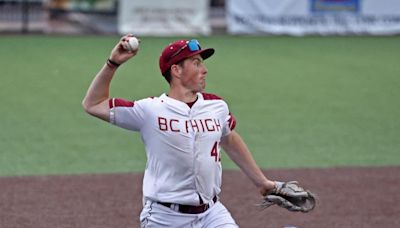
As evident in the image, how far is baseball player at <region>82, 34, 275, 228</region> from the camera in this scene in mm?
5578

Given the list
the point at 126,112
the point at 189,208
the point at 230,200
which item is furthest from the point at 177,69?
the point at 230,200

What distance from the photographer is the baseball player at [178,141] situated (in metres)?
5.58

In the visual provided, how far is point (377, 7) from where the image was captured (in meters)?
22.5

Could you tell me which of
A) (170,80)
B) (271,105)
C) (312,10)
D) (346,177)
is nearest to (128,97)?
(271,105)

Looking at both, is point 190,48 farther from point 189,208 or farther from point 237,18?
point 237,18

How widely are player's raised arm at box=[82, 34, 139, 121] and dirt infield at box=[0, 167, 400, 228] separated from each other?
219cm

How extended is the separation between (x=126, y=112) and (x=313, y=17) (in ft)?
56.1

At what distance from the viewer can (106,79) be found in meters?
5.50

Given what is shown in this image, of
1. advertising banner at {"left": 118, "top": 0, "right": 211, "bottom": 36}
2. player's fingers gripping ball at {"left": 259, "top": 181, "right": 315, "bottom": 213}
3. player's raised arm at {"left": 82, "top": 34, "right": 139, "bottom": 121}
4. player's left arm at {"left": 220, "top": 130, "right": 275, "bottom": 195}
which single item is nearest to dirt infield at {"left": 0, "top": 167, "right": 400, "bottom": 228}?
player's fingers gripping ball at {"left": 259, "top": 181, "right": 315, "bottom": 213}

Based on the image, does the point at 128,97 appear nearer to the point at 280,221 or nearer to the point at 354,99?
the point at 354,99

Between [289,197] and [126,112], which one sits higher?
[126,112]

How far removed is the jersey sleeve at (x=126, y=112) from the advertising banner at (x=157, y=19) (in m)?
16.2

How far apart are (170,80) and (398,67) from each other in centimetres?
1212

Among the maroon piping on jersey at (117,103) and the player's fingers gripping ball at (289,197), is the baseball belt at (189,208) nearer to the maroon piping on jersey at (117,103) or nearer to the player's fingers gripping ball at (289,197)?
the player's fingers gripping ball at (289,197)
